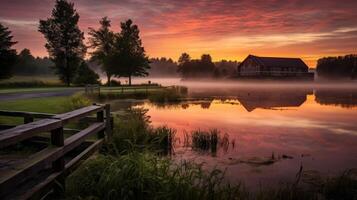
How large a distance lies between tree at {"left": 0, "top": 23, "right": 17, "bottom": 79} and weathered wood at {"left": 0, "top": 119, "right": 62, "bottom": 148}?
51331 mm

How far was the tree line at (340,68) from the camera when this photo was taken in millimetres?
109450

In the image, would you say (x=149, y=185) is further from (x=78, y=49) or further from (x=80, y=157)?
(x=78, y=49)

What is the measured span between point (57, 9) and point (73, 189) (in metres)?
58.8

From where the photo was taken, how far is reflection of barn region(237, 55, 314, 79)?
8738cm

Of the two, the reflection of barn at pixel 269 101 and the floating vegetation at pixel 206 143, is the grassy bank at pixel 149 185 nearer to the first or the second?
the floating vegetation at pixel 206 143

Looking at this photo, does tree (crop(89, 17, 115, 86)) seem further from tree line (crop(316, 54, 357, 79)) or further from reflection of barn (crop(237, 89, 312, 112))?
tree line (crop(316, 54, 357, 79))

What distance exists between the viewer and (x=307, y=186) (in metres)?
7.95

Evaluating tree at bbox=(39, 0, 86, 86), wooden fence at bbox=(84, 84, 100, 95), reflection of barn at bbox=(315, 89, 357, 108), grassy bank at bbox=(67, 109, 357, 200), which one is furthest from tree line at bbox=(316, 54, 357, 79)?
grassy bank at bbox=(67, 109, 357, 200)

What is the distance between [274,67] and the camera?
88.2 metres

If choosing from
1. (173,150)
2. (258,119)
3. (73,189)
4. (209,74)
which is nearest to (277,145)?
(173,150)

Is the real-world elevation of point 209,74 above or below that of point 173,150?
above

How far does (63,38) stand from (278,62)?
66.9 m

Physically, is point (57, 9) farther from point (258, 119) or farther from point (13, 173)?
point (13, 173)

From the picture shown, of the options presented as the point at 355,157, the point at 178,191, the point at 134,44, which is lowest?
the point at 355,157
